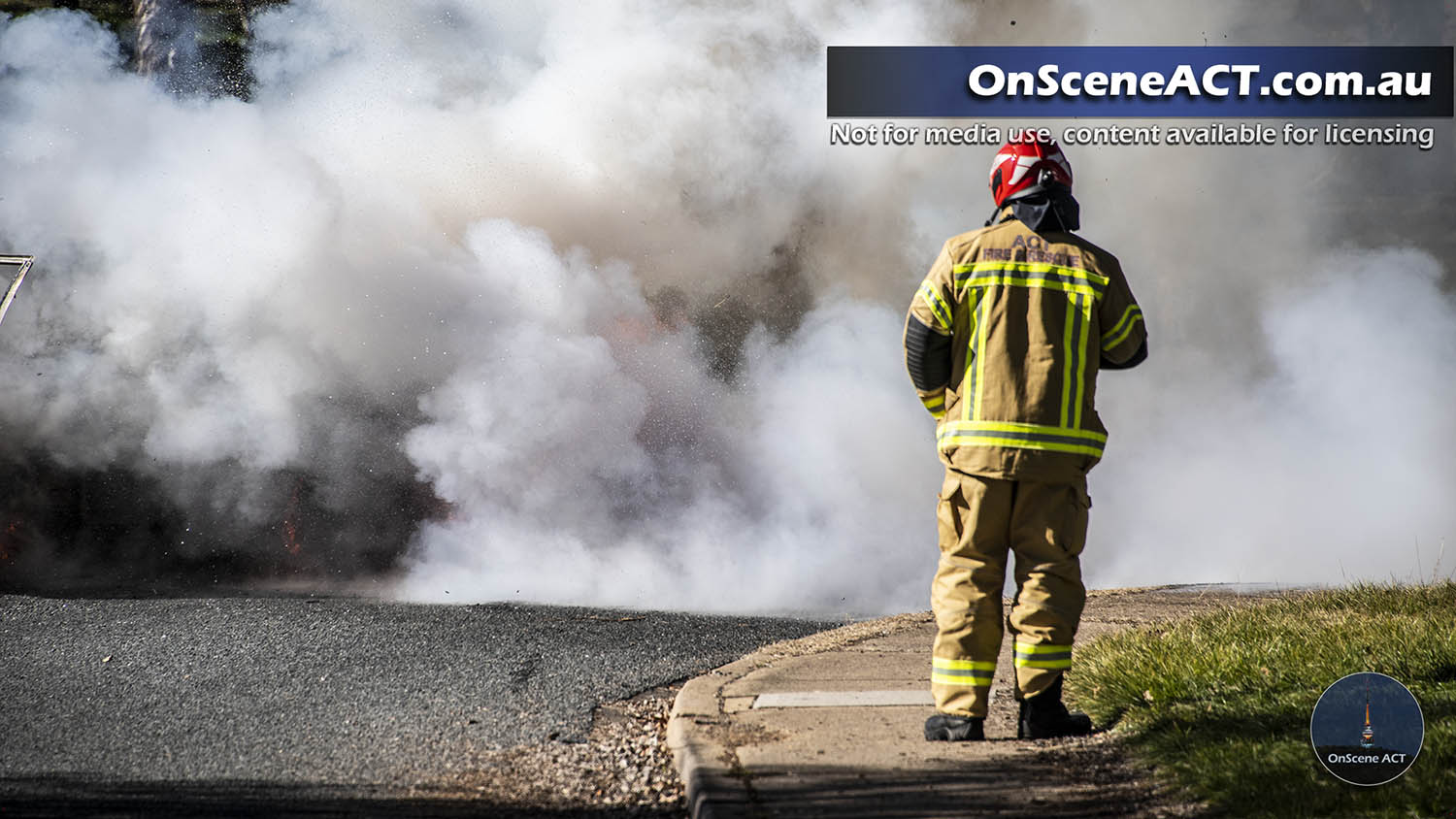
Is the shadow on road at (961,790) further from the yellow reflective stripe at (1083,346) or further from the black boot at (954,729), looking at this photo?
the yellow reflective stripe at (1083,346)

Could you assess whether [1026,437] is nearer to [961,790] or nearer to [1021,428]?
[1021,428]

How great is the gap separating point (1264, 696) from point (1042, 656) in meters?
0.87

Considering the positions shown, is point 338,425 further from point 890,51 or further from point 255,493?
point 890,51

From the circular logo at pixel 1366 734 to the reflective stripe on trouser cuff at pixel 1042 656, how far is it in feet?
2.11

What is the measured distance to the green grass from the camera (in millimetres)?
2701

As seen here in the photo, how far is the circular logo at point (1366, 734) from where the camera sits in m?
2.80

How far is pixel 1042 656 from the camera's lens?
327 cm

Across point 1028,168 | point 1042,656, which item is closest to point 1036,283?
point 1028,168

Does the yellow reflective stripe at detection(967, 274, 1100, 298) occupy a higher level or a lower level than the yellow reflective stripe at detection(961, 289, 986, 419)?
higher

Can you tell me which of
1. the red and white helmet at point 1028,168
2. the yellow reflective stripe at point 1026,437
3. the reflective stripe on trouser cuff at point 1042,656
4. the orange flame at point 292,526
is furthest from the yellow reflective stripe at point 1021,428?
the orange flame at point 292,526

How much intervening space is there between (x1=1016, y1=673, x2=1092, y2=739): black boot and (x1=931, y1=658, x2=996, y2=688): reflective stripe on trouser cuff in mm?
151

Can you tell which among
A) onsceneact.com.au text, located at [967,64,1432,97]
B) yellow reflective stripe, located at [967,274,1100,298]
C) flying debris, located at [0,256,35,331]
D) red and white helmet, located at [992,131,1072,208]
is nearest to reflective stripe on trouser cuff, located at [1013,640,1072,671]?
yellow reflective stripe, located at [967,274,1100,298]

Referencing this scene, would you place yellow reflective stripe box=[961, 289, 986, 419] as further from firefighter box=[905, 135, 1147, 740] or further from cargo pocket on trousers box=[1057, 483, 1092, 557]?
cargo pocket on trousers box=[1057, 483, 1092, 557]

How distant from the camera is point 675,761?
3385 mm
